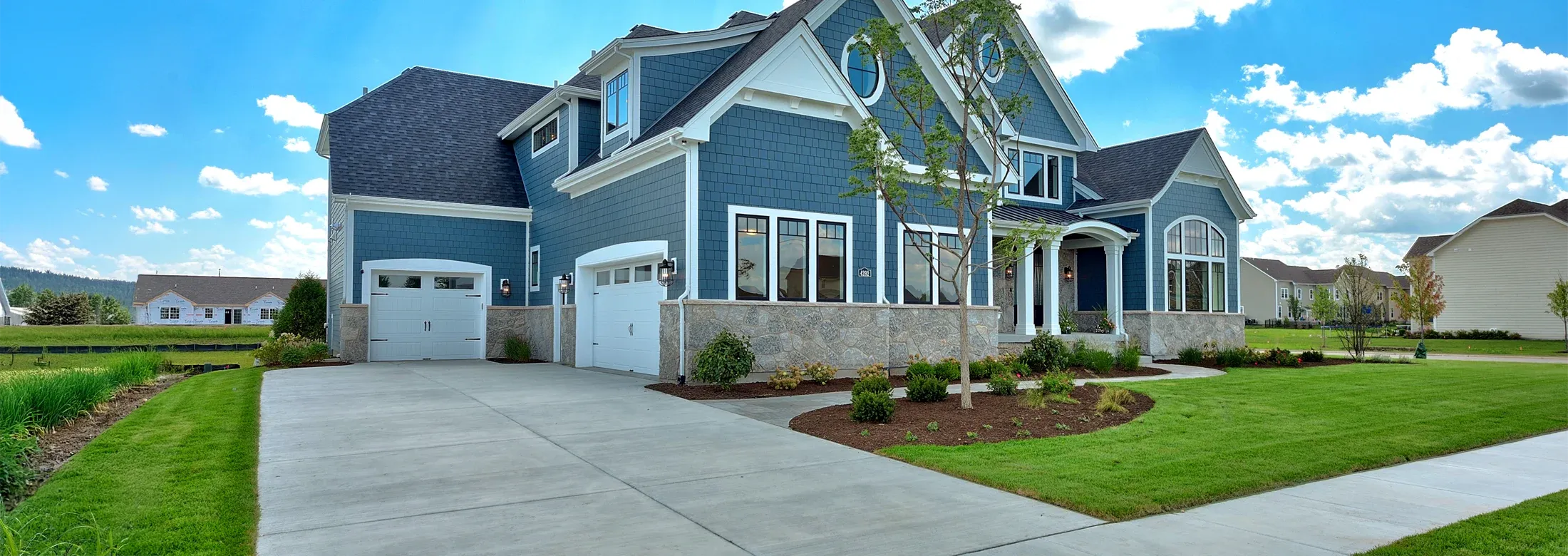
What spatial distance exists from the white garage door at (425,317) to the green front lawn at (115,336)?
2275 centimetres

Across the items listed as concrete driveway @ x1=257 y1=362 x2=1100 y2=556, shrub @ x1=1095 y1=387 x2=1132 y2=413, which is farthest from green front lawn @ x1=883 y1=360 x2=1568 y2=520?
concrete driveway @ x1=257 y1=362 x2=1100 y2=556

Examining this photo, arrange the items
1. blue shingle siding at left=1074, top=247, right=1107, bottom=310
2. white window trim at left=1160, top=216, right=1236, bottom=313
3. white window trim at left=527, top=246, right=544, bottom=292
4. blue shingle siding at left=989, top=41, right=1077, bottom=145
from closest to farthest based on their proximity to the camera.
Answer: white window trim at left=527, top=246, right=544, bottom=292
white window trim at left=1160, top=216, right=1236, bottom=313
blue shingle siding at left=1074, top=247, right=1107, bottom=310
blue shingle siding at left=989, top=41, right=1077, bottom=145

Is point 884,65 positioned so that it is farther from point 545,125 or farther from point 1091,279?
point 1091,279

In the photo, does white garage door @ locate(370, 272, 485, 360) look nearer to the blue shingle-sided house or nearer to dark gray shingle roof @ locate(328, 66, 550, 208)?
the blue shingle-sided house

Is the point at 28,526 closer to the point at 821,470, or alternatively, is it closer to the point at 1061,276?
the point at 821,470

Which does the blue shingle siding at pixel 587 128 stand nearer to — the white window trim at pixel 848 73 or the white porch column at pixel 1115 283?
the white window trim at pixel 848 73

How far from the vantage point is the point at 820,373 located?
45.4 ft

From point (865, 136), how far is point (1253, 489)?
20.5 ft

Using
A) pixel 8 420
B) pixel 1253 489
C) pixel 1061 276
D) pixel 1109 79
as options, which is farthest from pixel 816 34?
pixel 8 420

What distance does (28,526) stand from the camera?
16.7 ft

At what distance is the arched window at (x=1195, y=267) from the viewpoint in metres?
22.1

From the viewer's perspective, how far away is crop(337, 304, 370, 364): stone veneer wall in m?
19.6

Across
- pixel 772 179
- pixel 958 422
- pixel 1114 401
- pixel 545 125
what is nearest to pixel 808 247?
pixel 772 179

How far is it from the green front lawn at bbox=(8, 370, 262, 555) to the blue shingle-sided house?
6.88m
